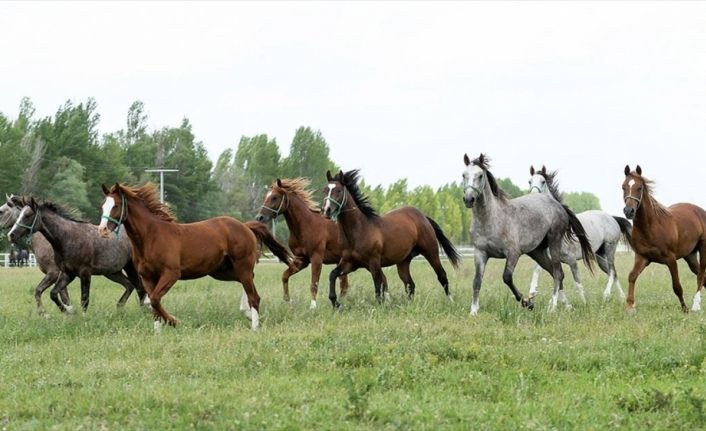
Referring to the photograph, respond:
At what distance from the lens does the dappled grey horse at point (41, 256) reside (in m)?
15.6

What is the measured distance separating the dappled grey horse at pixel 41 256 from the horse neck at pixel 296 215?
4.23 meters

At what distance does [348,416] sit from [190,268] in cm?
630

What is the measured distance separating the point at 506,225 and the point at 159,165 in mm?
67134

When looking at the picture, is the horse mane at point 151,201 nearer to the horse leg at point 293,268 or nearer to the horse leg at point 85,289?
the horse leg at point 85,289

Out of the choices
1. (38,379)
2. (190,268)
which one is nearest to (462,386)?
(38,379)

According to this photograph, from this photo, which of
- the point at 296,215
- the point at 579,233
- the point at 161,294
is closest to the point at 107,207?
the point at 161,294

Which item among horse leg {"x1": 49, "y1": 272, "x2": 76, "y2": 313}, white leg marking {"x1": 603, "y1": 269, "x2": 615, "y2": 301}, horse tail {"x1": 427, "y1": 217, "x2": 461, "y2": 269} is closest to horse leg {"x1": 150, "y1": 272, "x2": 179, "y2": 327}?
horse leg {"x1": 49, "y1": 272, "x2": 76, "y2": 313}

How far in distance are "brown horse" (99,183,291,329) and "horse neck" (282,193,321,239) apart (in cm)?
188

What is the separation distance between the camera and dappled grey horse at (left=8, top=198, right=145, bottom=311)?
48.6 ft

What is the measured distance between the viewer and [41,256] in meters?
16.3

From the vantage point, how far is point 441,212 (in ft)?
316

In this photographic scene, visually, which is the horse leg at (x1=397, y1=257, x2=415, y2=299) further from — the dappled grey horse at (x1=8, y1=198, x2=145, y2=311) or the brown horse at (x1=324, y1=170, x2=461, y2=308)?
the dappled grey horse at (x1=8, y1=198, x2=145, y2=311)

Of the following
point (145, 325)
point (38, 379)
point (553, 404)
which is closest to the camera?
point (553, 404)

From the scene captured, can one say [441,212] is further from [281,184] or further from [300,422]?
[300,422]
